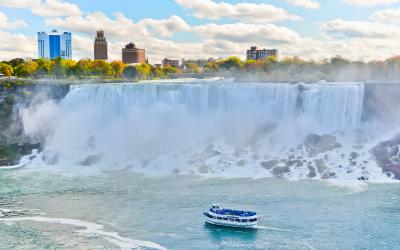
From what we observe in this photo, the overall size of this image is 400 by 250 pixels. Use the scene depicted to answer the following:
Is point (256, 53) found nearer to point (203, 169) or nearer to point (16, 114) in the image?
point (16, 114)

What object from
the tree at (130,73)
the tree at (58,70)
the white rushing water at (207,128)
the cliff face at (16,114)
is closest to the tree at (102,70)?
the tree at (130,73)

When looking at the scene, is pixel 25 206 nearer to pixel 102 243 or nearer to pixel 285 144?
pixel 102 243

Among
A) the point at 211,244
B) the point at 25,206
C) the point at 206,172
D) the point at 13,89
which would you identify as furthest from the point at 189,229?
the point at 13,89

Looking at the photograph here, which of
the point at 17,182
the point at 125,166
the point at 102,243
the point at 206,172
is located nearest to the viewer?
the point at 102,243

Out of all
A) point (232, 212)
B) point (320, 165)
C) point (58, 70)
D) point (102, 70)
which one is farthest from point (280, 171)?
point (102, 70)

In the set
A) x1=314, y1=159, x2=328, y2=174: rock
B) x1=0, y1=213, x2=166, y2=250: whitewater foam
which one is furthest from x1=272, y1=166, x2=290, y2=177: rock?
x1=0, y1=213, x2=166, y2=250: whitewater foam

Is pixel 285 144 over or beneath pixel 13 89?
beneath
